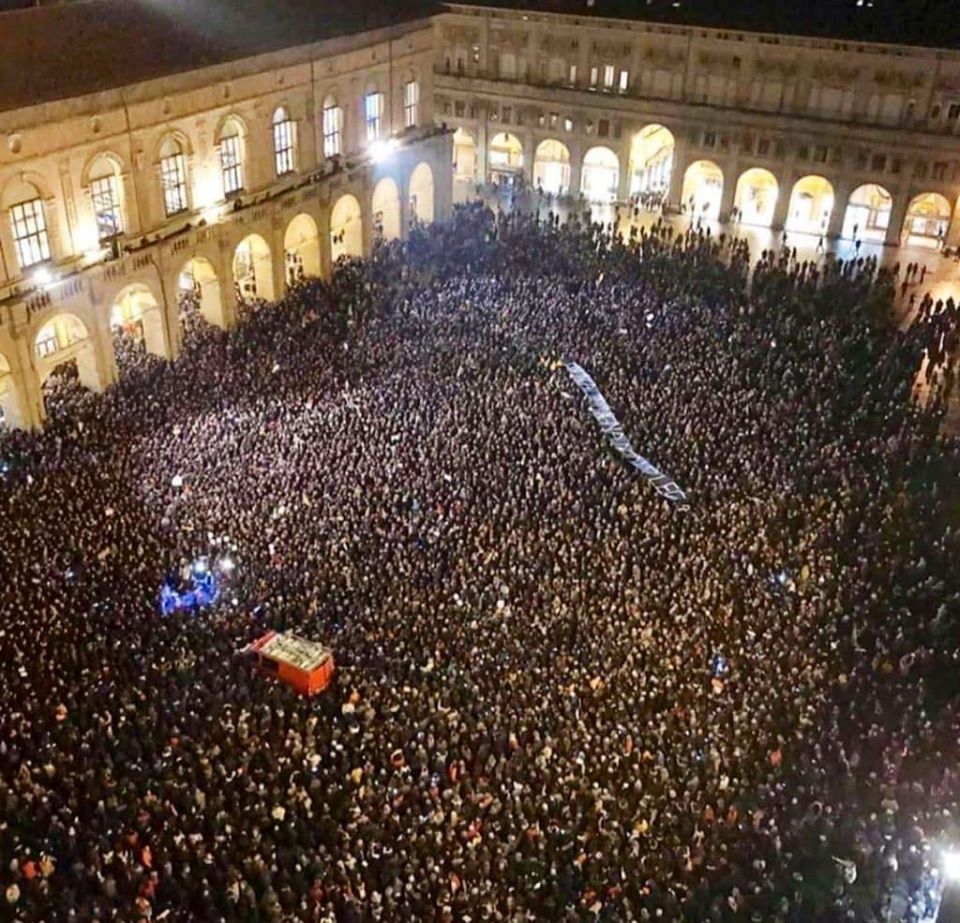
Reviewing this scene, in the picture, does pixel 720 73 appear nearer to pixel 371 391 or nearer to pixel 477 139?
pixel 477 139

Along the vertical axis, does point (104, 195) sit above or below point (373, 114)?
above

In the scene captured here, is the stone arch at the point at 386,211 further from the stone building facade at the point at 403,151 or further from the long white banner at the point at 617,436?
the long white banner at the point at 617,436

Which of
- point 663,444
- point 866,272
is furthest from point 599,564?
point 866,272

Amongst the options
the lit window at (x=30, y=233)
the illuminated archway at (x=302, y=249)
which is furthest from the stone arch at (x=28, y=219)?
the illuminated archway at (x=302, y=249)

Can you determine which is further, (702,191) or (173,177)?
(702,191)

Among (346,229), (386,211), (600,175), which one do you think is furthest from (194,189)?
(600,175)

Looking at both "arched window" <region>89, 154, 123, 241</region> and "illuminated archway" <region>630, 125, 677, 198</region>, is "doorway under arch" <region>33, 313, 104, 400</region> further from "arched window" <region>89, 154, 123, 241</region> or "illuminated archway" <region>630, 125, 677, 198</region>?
"illuminated archway" <region>630, 125, 677, 198</region>

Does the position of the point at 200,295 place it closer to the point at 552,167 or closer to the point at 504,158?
the point at 504,158
